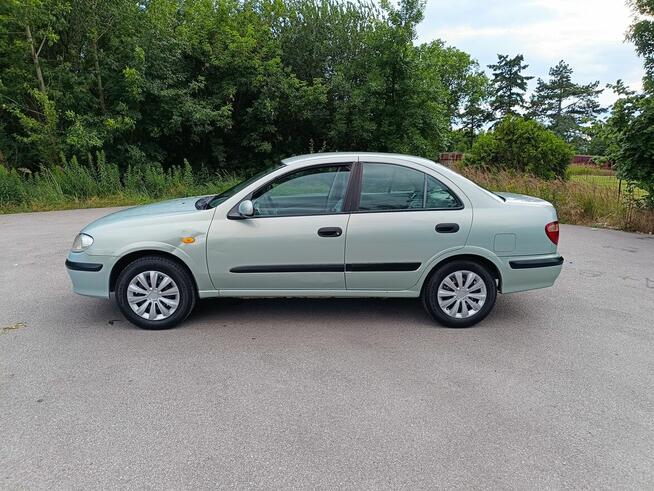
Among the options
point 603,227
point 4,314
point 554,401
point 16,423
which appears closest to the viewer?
point 16,423

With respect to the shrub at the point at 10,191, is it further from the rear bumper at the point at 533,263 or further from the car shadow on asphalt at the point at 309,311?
the rear bumper at the point at 533,263

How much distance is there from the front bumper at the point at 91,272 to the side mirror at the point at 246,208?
1280 millimetres

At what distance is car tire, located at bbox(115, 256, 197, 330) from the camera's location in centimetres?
428

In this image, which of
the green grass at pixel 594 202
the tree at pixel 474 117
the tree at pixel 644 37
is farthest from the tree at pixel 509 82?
the green grass at pixel 594 202

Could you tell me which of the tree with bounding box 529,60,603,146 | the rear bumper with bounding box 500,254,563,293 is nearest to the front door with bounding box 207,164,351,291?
the rear bumper with bounding box 500,254,563,293

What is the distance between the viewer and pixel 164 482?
2.39 meters

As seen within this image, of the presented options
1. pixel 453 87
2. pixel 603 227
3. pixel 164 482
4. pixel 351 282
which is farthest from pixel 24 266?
pixel 453 87

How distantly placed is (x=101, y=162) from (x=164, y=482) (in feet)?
45.4

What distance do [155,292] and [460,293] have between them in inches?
115

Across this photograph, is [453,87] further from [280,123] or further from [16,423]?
[16,423]

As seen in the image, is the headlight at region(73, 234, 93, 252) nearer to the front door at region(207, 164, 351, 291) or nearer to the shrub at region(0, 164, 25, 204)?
the front door at region(207, 164, 351, 291)

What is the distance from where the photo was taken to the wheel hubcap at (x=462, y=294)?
14.4 feet

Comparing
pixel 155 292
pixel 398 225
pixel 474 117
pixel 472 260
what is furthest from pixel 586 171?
pixel 474 117

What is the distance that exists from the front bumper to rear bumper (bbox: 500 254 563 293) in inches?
147
